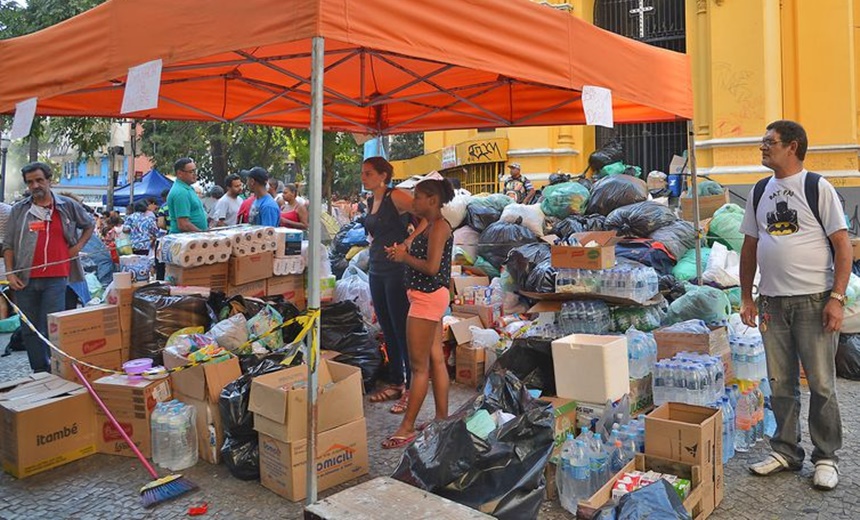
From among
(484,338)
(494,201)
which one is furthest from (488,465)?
(494,201)

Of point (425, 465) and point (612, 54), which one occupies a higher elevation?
point (612, 54)

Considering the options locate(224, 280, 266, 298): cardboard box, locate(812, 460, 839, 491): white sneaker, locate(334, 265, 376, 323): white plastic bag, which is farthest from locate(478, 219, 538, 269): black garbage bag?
locate(812, 460, 839, 491): white sneaker

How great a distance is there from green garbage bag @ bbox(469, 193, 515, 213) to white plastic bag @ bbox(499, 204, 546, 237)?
0.56 metres

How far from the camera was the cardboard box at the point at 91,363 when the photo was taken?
4.52 metres

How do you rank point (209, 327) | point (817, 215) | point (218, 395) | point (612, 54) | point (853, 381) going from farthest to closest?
point (853, 381) < point (209, 327) < point (612, 54) < point (218, 395) < point (817, 215)

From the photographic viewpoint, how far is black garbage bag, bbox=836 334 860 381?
5.58 meters

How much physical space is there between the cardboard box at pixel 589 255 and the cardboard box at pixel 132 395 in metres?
3.11

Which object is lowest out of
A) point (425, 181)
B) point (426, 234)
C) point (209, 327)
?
point (209, 327)

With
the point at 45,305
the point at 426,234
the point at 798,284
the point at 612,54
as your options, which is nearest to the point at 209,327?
the point at 45,305

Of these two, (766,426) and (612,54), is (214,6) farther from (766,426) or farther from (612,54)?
(766,426)

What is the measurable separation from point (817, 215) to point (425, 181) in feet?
7.44

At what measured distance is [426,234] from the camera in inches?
162

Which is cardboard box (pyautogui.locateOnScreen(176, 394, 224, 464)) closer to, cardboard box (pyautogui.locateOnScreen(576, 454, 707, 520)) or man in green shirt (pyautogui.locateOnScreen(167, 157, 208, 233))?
cardboard box (pyautogui.locateOnScreen(576, 454, 707, 520))

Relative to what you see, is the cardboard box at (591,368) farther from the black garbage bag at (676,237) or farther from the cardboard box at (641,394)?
the black garbage bag at (676,237)
